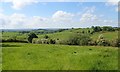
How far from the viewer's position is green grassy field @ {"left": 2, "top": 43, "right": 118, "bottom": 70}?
20.2m

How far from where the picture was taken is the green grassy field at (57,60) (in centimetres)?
2021

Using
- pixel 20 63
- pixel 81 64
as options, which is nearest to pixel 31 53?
pixel 20 63

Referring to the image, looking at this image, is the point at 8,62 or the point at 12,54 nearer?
the point at 8,62

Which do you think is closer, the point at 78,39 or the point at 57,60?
the point at 57,60

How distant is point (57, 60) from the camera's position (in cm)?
2233

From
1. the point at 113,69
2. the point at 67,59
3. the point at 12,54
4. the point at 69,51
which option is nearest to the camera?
the point at 113,69

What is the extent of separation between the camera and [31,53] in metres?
24.8

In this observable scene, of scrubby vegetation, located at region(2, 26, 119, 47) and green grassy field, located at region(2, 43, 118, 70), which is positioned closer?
green grassy field, located at region(2, 43, 118, 70)

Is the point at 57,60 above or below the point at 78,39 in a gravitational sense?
below

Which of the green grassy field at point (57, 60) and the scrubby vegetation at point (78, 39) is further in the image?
the scrubby vegetation at point (78, 39)

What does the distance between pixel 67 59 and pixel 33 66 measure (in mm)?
4047

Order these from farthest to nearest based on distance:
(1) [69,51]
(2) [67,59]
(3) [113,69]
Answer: (1) [69,51] < (2) [67,59] < (3) [113,69]

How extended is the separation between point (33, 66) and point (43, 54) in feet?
14.3

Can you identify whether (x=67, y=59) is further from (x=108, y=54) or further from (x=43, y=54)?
(x=108, y=54)
